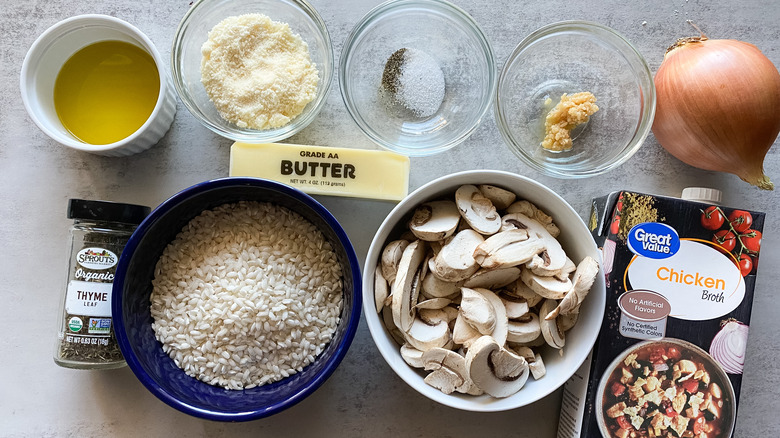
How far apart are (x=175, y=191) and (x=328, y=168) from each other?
356mm

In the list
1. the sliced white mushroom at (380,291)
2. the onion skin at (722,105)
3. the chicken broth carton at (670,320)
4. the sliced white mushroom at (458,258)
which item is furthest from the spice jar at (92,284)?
the onion skin at (722,105)

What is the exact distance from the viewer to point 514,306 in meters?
0.94

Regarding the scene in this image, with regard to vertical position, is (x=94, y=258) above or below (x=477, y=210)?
below

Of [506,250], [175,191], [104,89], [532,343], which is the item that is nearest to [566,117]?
[506,250]

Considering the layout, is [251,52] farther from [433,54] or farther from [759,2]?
[759,2]

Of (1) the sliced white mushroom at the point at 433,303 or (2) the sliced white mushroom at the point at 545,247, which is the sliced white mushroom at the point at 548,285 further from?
(1) the sliced white mushroom at the point at 433,303

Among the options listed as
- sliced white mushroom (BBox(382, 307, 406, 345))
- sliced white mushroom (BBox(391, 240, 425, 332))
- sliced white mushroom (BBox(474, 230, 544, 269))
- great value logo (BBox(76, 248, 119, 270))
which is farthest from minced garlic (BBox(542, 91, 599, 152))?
great value logo (BBox(76, 248, 119, 270))

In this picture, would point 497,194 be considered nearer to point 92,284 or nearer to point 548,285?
point 548,285

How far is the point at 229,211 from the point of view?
3.42 ft

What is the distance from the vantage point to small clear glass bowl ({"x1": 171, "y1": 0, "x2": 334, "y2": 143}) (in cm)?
105

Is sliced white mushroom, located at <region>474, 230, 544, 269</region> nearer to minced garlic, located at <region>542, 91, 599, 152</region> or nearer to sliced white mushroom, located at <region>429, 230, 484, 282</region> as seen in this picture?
sliced white mushroom, located at <region>429, 230, 484, 282</region>

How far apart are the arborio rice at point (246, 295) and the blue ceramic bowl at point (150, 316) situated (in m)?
0.02

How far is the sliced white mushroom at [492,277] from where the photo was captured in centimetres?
91

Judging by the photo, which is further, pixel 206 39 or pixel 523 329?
pixel 206 39
